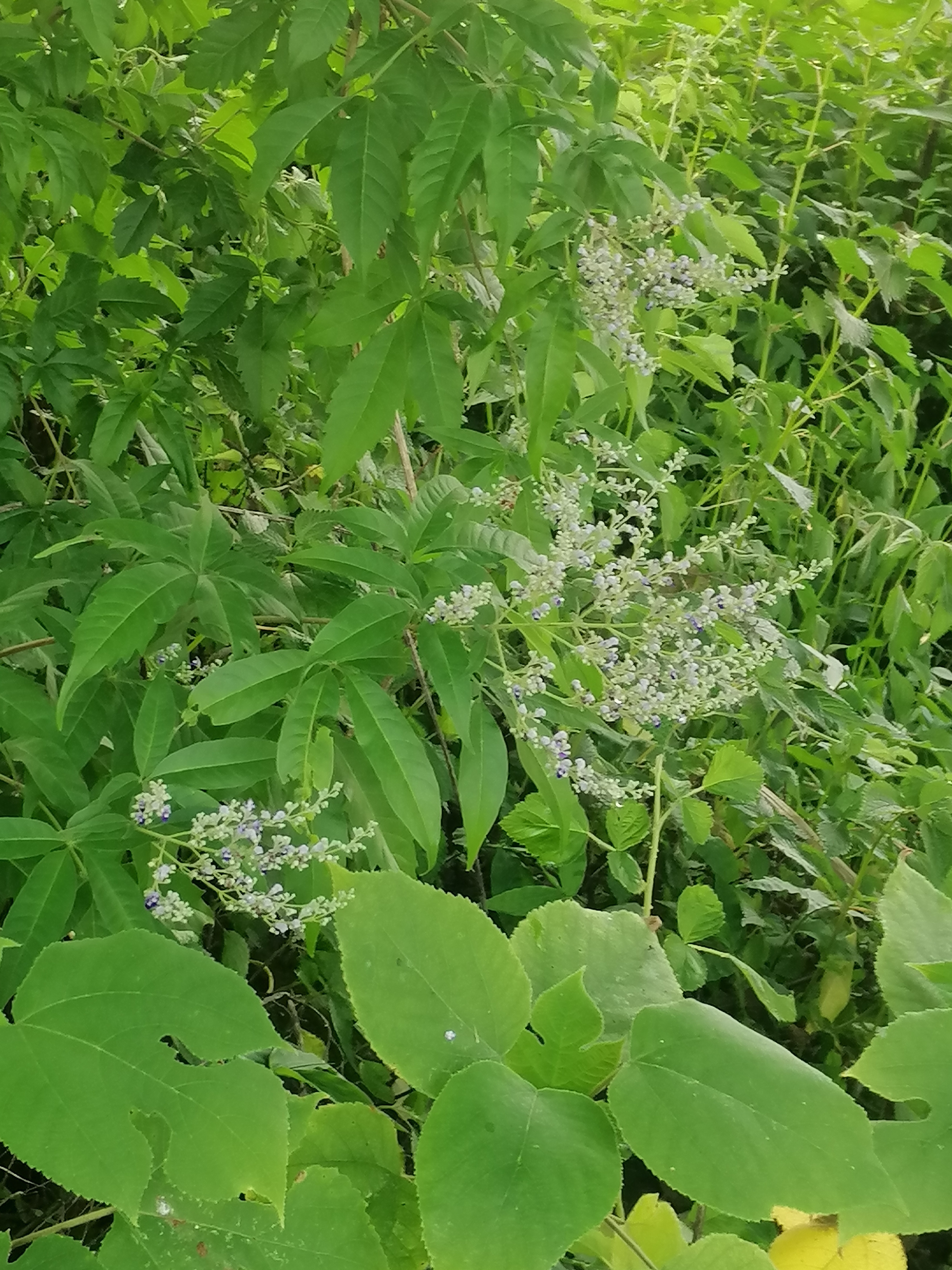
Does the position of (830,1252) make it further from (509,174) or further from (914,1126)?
(509,174)

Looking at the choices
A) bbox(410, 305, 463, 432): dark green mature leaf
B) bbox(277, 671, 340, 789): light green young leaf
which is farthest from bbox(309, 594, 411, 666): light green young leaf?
bbox(410, 305, 463, 432): dark green mature leaf

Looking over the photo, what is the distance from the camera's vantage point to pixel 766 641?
1.00 meters

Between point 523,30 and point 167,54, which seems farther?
point 167,54

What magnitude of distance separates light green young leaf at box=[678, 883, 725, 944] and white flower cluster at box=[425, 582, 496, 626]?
1.41 feet

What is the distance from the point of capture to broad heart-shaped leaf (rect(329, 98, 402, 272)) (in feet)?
2.50

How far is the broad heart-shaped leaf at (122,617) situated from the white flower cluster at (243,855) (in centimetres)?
10

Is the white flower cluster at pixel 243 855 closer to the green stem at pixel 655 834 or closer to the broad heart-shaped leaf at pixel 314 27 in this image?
the green stem at pixel 655 834

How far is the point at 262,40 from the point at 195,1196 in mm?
982

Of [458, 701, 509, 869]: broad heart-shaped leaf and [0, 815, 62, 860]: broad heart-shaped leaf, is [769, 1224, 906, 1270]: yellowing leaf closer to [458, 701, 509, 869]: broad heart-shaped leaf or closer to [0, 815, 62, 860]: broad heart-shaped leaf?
[458, 701, 509, 869]: broad heart-shaped leaf

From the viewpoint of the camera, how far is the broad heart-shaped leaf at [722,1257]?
1.57 feet

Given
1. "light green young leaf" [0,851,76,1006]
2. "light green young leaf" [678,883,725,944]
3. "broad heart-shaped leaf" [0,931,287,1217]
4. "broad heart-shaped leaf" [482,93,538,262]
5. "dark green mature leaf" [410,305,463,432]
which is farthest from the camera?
"light green young leaf" [678,883,725,944]

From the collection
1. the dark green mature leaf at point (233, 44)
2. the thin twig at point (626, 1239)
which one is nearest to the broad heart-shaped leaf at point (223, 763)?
the thin twig at point (626, 1239)

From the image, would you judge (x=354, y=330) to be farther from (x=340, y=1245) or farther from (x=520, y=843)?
(x=340, y=1245)

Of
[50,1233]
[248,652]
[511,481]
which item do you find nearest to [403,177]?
[511,481]
